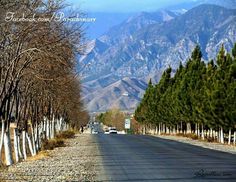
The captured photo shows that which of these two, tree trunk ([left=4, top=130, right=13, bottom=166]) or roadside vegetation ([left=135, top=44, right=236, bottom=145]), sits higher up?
roadside vegetation ([left=135, top=44, right=236, bottom=145])

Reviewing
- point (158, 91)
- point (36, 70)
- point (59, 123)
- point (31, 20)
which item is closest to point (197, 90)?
point (59, 123)

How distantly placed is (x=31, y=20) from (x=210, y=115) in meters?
38.8

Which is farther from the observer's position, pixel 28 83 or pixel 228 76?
pixel 228 76

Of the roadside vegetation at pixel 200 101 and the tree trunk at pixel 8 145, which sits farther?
the roadside vegetation at pixel 200 101

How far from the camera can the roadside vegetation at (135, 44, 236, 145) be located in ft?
173

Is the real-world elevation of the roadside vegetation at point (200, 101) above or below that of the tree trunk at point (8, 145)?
above

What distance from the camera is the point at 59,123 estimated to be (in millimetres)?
77062

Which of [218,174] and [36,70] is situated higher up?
[36,70]

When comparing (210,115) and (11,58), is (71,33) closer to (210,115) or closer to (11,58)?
→ (11,58)

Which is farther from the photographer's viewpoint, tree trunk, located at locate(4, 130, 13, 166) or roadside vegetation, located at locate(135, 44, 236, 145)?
roadside vegetation, located at locate(135, 44, 236, 145)

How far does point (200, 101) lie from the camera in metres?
61.0

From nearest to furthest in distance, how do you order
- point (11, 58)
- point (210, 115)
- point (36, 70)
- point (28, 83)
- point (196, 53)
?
point (11, 58) < point (36, 70) < point (28, 83) < point (210, 115) < point (196, 53)

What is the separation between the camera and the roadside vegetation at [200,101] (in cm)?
5269

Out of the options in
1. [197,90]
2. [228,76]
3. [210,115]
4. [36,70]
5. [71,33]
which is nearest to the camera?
[71,33]
